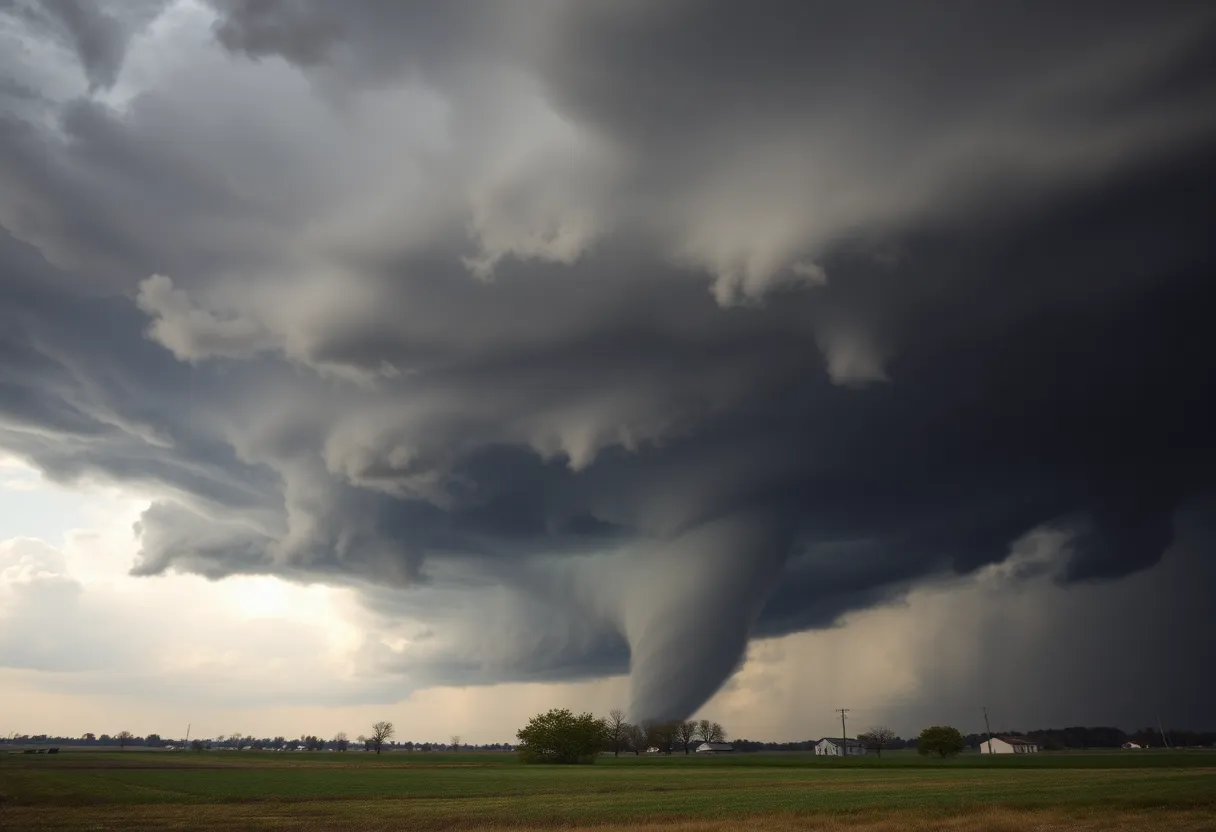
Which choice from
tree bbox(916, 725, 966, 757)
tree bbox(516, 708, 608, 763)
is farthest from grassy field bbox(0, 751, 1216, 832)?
tree bbox(916, 725, 966, 757)

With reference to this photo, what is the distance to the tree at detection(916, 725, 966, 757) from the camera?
596 ft

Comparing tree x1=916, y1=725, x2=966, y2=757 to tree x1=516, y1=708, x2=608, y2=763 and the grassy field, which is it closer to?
tree x1=516, y1=708, x2=608, y2=763

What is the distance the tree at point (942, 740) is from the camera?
181625 millimetres

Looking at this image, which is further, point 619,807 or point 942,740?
point 942,740

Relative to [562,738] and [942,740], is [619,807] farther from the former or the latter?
[942,740]

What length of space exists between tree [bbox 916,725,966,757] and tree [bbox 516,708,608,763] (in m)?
80.2

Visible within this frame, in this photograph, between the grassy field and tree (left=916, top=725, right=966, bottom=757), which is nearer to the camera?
the grassy field

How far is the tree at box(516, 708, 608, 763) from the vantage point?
163m

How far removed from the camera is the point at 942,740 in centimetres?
18188

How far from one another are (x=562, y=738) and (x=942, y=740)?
91.4 metres

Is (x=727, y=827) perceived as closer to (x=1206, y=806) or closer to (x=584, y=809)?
(x=584, y=809)

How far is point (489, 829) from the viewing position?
3994 cm

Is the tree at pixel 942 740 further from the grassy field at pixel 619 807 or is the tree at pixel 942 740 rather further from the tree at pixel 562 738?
the grassy field at pixel 619 807

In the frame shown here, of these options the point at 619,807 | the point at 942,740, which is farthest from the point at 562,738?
the point at 619,807
